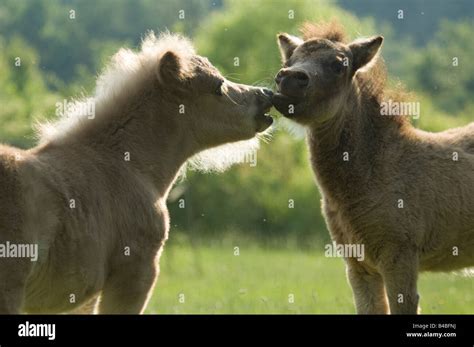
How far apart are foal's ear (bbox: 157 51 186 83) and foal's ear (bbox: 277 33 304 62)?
1705 millimetres

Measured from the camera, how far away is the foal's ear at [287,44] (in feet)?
30.9

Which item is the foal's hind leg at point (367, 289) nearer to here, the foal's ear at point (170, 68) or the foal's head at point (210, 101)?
the foal's head at point (210, 101)

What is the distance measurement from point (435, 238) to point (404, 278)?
2.10ft

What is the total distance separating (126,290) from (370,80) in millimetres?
3586

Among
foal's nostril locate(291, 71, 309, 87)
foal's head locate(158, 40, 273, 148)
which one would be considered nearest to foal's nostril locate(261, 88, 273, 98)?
foal's head locate(158, 40, 273, 148)

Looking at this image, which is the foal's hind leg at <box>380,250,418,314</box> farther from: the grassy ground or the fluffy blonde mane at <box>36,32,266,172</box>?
the fluffy blonde mane at <box>36,32,266,172</box>

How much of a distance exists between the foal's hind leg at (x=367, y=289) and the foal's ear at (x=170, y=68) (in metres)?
2.53

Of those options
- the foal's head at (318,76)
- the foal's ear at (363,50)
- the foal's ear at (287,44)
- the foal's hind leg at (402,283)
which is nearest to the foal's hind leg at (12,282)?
the foal's head at (318,76)

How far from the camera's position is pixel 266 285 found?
21359mm

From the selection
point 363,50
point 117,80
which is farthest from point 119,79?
point 363,50

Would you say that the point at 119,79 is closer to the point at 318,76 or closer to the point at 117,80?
the point at 117,80

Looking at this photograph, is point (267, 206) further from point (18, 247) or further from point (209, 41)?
point (18, 247)

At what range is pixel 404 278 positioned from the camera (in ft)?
26.9
